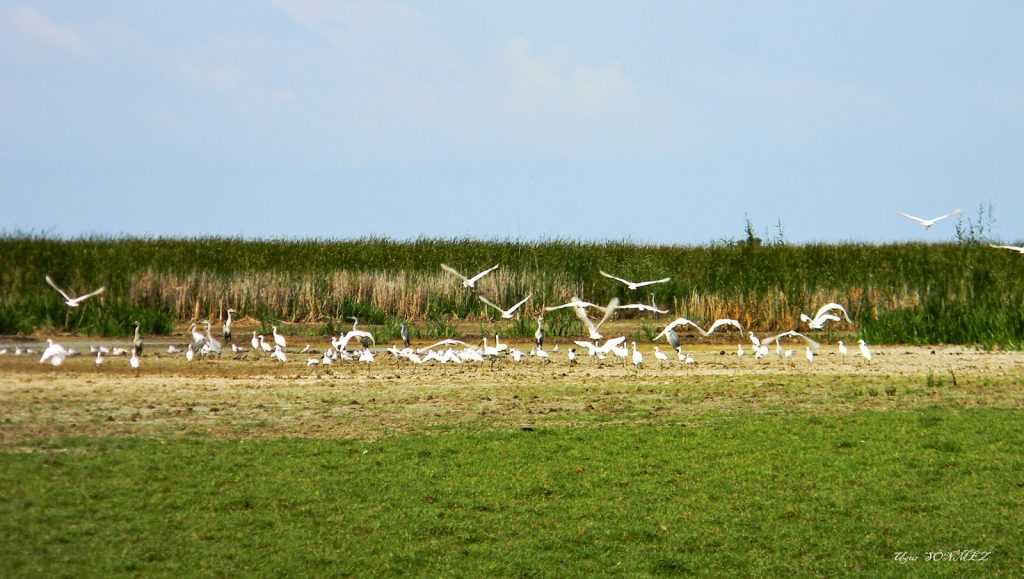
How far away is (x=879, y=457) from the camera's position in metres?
12.0

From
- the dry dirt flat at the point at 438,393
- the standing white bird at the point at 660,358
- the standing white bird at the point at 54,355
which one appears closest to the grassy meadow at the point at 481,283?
the standing white bird at the point at 660,358

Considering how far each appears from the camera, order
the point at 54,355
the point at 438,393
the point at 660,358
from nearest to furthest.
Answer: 1. the point at 438,393
2. the point at 54,355
3. the point at 660,358

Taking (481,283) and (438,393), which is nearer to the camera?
(438,393)

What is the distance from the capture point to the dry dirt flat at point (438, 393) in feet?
46.0

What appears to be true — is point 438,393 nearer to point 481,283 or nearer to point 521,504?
point 521,504

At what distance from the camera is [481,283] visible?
121ft

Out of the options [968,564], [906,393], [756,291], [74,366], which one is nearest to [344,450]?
[968,564]

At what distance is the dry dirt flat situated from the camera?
46.0 ft

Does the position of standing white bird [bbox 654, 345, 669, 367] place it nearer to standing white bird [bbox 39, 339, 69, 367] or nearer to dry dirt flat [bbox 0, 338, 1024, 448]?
dry dirt flat [bbox 0, 338, 1024, 448]

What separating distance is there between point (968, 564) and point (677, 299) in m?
26.9

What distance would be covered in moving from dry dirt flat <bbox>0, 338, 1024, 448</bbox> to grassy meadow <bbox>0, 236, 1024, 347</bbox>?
6952mm

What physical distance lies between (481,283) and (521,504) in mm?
26921

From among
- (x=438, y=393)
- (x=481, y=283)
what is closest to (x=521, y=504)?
(x=438, y=393)

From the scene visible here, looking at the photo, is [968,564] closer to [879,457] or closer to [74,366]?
[879,457]
